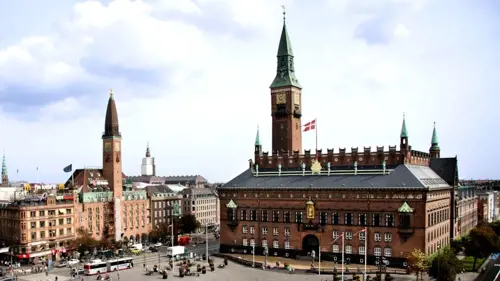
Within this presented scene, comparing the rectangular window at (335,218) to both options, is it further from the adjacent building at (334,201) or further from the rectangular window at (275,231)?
the rectangular window at (275,231)

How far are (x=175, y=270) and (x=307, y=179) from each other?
3344 cm

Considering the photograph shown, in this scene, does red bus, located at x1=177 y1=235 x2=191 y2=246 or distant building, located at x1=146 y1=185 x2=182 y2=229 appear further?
distant building, located at x1=146 y1=185 x2=182 y2=229

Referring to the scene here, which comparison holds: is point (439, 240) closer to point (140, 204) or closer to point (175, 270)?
point (175, 270)

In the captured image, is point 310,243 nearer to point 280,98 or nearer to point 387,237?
point 387,237

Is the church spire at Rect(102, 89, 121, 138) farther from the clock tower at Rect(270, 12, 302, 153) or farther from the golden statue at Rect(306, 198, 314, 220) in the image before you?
the golden statue at Rect(306, 198, 314, 220)

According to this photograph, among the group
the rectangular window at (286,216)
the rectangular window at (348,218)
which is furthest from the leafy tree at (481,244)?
the rectangular window at (286,216)

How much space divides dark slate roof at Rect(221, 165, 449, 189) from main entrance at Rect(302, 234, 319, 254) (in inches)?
413

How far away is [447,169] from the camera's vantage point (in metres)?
113

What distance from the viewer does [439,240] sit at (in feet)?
330

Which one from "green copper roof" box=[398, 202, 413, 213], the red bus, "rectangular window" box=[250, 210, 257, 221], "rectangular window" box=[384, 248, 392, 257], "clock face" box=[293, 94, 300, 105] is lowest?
the red bus

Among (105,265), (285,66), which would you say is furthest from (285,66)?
(105,265)

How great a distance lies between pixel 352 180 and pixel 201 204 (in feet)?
296

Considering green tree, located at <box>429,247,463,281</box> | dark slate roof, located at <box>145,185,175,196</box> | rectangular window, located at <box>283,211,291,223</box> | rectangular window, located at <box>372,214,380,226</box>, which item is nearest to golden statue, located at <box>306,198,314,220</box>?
rectangular window, located at <box>283,211,291,223</box>

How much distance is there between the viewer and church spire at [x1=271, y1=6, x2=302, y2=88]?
4955 inches
